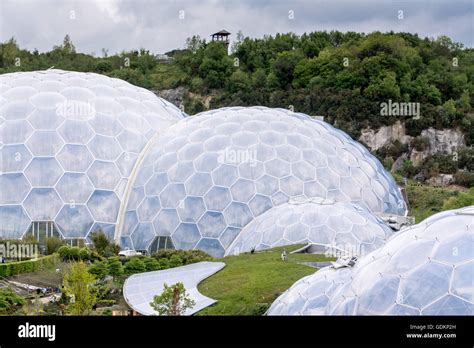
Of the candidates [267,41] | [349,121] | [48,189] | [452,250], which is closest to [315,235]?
[48,189]

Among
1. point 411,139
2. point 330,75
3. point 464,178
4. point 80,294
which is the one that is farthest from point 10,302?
point 330,75

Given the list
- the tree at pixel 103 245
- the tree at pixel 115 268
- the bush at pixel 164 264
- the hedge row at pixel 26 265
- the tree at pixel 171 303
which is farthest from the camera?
the tree at pixel 103 245

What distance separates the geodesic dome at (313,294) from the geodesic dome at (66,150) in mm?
11497

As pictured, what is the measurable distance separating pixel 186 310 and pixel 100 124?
40.0 ft

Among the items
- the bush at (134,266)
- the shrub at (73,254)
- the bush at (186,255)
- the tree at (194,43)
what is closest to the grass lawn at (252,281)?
the bush at (186,255)

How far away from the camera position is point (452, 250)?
1190cm

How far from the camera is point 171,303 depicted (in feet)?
49.4

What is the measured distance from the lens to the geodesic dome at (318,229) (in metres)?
21.4

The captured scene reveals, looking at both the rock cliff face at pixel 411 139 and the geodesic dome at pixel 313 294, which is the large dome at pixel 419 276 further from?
the rock cliff face at pixel 411 139

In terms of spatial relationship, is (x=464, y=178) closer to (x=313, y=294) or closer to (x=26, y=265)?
(x=26, y=265)

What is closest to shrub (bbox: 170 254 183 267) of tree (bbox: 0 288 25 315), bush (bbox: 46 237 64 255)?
bush (bbox: 46 237 64 255)

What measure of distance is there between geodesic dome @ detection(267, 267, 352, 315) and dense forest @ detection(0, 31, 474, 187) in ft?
77.9

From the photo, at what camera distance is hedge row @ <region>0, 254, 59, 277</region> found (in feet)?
63.8
